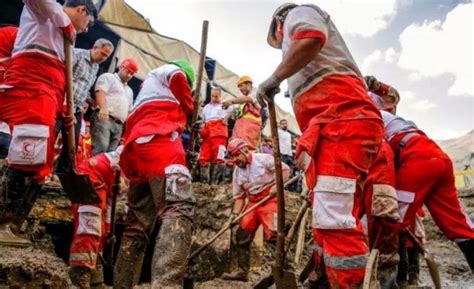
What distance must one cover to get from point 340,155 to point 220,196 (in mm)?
4206

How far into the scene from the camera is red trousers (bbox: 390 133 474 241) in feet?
10.2

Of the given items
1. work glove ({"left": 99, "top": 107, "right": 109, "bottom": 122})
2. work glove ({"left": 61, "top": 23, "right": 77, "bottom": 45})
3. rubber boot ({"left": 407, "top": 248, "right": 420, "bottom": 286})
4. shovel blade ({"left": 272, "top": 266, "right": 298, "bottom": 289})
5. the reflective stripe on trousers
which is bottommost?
rubber boot ({"left": 407, "top": 248, "right": 420, "bottom": 286})

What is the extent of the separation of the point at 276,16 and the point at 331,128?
2.91 feet

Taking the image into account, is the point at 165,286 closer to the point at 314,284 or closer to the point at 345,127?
the point at 345,127

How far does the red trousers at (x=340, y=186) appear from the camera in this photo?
1907 millimetres

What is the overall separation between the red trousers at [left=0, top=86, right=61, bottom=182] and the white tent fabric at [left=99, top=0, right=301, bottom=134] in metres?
5.52

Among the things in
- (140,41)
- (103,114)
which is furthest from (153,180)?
(140,41)

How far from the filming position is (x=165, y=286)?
219cm

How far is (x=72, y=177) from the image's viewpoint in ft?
9.38

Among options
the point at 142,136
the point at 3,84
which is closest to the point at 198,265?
the point at 142,136

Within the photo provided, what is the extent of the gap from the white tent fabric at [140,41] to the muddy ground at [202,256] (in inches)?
146

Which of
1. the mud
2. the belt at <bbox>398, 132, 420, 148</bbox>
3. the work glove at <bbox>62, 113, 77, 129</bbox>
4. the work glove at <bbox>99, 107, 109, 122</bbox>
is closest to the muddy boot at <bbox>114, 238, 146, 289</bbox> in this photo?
the work glove at <bbox>62, 113, 77, 129</bbox>

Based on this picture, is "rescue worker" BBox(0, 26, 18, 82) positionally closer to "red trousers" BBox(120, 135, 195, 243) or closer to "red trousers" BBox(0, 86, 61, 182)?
"red trousers" BBox(0, 86, 61, 182)

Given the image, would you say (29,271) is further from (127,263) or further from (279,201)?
(279,201)
